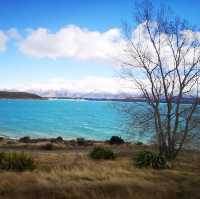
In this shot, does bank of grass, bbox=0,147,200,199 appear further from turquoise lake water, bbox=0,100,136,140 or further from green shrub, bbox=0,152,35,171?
turquoise lake water, bbox=0,100,136,140

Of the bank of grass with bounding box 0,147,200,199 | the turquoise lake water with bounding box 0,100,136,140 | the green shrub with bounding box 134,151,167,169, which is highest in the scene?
the bank of grass with bounding box 0,147,200,199

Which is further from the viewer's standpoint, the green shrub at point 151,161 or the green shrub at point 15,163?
the green shrub at point 151,161

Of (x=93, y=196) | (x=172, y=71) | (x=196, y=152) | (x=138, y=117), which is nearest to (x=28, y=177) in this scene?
(x=93, y=196)

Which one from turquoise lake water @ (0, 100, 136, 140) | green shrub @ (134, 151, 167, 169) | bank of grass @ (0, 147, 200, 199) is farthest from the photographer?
turquoise lake water @ (0, 100, 136, 140)

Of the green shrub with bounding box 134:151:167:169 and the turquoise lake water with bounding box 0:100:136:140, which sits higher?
the green shrub with bounding box 134:151:167:169

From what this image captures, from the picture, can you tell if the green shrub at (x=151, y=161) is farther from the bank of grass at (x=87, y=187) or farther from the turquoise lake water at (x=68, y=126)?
the turquoise lake water at (x=68, y=126)

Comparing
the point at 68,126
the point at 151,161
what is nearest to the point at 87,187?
the point at 151,161

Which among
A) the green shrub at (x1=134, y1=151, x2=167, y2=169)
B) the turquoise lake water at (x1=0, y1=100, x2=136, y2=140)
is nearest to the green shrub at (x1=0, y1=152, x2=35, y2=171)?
the green shrub at (x1=134, y1=151, x2=167, y2=169)

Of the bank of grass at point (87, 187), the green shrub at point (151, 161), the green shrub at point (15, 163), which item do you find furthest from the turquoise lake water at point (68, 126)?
the bank of grass at point (87, 187)

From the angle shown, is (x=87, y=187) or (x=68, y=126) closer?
(x=87, y=187)

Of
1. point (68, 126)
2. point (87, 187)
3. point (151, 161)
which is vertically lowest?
point (68, 126)

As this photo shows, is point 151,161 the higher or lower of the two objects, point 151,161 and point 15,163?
the lower

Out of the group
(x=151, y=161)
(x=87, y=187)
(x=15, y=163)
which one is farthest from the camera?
(x=151, y=161)

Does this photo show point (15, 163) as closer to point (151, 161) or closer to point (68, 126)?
point (151, 161)
